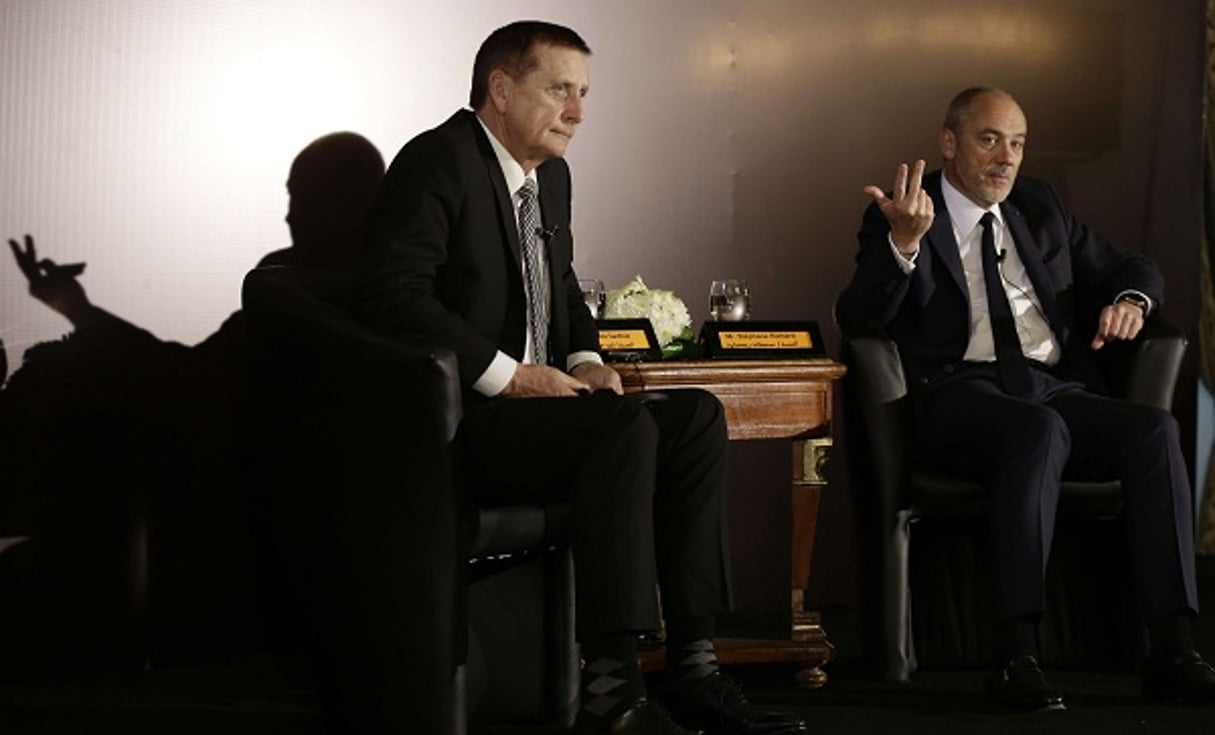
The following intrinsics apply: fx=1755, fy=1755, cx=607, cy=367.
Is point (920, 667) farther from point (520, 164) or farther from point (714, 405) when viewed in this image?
point (520, 164)

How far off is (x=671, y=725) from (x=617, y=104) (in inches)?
84.2

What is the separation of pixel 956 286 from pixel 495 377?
1.34 metres

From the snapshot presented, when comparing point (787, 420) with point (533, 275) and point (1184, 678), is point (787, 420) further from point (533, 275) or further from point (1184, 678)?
point (1184, 678)

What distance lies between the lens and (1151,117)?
213 inches

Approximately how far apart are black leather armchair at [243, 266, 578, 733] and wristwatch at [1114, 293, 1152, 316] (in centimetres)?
154

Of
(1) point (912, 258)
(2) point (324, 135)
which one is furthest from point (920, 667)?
(2) point (324, 135)

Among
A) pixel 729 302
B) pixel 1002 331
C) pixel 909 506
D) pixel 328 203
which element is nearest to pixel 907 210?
pixel 1002 331

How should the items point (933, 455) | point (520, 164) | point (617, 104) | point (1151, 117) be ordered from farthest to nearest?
point (1151, 117) < point (617, 104) < point (933, 455) < point (520, 164)

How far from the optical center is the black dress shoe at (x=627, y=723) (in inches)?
117

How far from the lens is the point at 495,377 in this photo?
3295mm

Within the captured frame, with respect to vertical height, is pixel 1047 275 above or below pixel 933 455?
above

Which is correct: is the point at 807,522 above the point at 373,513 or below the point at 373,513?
below

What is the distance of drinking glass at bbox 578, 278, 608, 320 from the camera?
4.14 meters

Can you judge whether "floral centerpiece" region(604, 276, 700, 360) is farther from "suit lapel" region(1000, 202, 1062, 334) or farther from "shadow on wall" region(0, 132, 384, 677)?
"suit lapel" region(1000, 202, 1062, 334)
